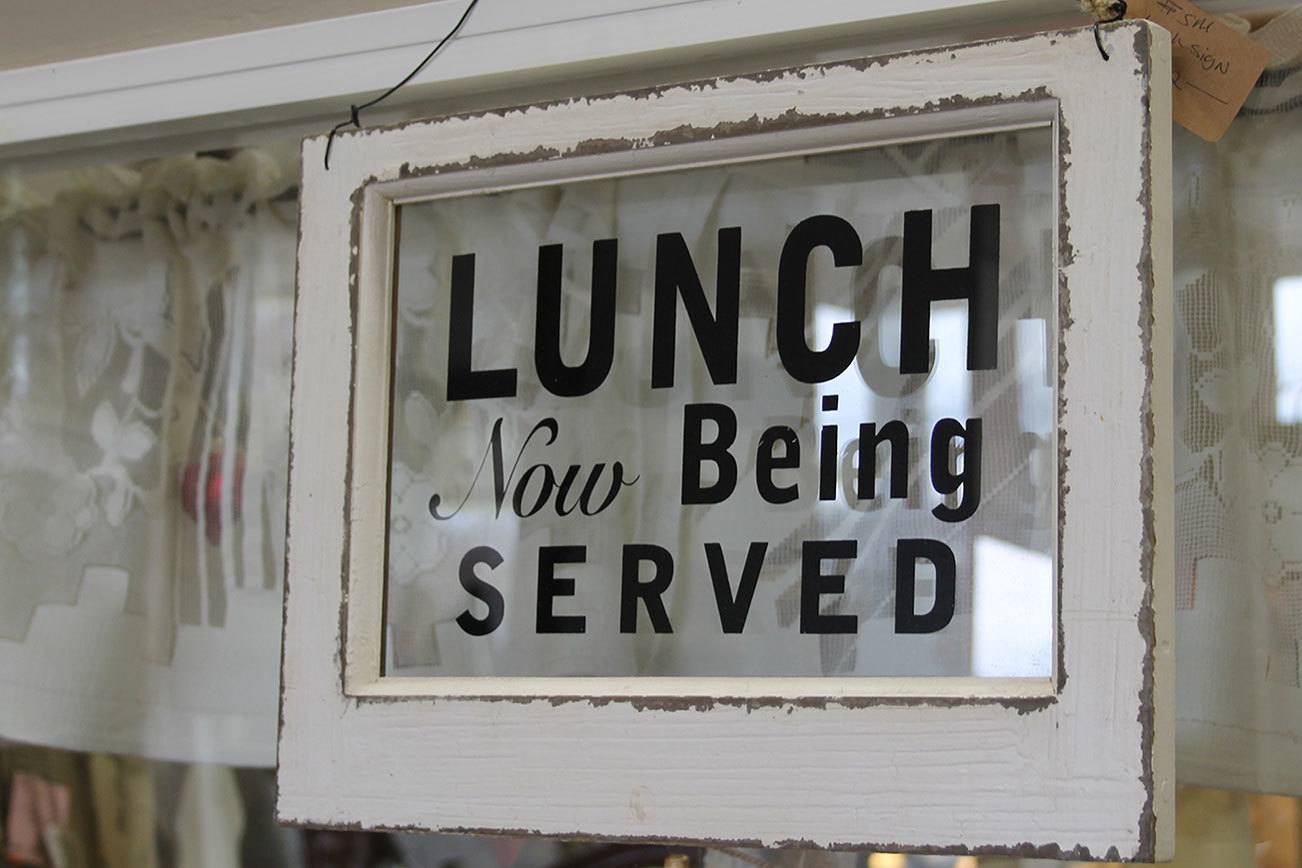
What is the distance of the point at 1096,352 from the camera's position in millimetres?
942

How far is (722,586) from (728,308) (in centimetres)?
20

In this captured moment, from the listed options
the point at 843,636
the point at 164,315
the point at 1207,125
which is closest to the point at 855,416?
the point at 843,636

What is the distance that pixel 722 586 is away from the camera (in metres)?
1.10

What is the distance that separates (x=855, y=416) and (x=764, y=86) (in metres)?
0.24

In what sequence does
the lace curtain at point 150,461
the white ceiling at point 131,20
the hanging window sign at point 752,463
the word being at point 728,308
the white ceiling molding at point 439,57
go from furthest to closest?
1. the lace curtain at point 150,461
2. the white ceiling at point 131,20
3. the white ceiling molding at point 439,57
4. the word being at point 728,308
5. the hanging window sign at point 752,463

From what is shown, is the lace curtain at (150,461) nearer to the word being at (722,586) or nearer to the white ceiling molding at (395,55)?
the white ceiling molding at (395,55)

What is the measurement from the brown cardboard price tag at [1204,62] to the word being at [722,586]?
336 mm

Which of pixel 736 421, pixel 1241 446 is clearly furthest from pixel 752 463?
pixel 1241 446

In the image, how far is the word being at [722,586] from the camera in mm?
1028

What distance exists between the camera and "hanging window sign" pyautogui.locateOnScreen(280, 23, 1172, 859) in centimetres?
94

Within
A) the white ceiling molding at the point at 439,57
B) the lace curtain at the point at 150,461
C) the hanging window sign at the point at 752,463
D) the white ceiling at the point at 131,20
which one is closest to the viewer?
the hanging window sign at the point at 752,463

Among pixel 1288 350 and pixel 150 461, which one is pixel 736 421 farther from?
pixel 150 461

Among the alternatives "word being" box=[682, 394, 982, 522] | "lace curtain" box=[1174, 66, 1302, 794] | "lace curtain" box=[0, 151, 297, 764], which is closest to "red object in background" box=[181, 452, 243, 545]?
"lace curtain" box=[0, 151, 297, 764]

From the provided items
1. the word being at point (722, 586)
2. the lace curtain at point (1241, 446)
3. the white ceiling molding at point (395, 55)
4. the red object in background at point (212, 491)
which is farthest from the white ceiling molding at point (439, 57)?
the word being at point (722, 586)
